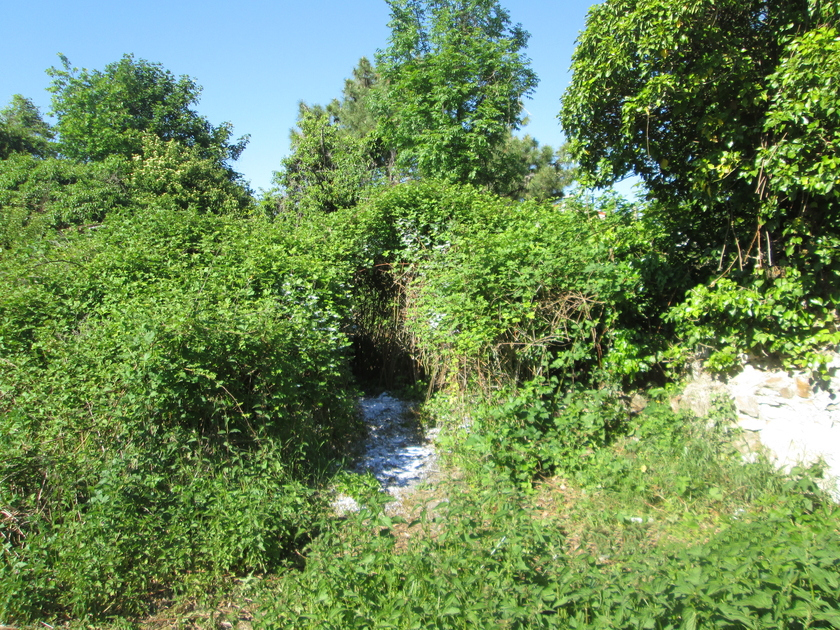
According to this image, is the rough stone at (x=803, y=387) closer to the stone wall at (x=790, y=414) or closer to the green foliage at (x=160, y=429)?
the stone wall at (x=790, y=414)

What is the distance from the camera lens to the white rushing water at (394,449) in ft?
17.8

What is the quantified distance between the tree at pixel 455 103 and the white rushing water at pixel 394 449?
10.3m

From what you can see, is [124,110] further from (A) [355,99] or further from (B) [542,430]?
(B) [542,430]

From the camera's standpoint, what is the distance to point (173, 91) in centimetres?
2277

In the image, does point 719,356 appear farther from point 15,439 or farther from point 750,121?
point 15,439

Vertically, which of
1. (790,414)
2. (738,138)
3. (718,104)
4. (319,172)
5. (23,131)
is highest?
(23,131)

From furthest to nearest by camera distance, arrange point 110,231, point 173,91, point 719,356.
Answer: point 173,91 → point 110,231 → point 719,356

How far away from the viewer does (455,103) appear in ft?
55.6

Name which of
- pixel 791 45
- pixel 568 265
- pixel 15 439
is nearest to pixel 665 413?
pixel 568 265

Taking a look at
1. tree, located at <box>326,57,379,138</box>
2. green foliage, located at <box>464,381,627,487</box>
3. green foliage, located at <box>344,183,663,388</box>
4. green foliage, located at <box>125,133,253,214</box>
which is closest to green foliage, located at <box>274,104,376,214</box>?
green foliage, located at <box>125,133,253,214</box>

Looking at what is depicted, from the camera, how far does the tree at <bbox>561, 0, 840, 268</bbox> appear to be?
14.0 ft

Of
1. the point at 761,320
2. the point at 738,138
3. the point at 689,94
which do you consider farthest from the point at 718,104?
the point at 761,320

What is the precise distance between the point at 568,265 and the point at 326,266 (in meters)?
2.71

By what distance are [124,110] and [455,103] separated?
13238 millimetres
